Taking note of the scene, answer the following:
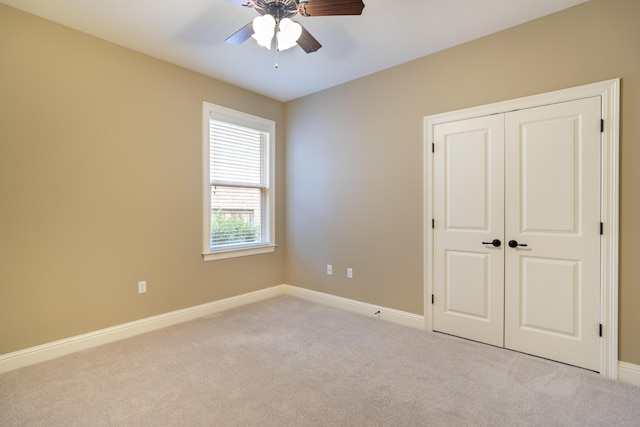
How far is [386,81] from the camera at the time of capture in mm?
3488

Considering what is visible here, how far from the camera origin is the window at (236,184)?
3.70 metres

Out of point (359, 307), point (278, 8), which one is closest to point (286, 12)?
point (278, 8)

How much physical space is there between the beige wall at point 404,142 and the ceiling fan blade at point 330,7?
1.48 m

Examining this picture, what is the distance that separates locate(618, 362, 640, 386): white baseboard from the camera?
2203 millimetres

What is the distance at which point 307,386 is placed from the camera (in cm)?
218

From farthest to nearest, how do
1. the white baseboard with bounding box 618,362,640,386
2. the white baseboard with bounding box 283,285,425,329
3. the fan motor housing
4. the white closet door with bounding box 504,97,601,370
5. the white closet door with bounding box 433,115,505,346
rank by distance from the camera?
the white baseboard with bounding box 283,285,425,329
the white closet door with bounding box 433,115,505,346
the white closet door with bounding box 504,97,601,370
the white baseboard with bounding box 618,362,640,386
the fan motor housing

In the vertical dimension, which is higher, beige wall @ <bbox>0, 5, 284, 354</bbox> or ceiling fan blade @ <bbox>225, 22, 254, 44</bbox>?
ceiling fan blade @ <bbox>225, 22, 254, 44</bbox>

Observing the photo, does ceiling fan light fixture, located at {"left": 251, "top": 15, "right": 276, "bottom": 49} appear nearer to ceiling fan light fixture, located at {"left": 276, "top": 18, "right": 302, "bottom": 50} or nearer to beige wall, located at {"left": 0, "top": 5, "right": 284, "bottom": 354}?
ceiling fan light fixture, located at {"left": 276, "top": 18, "right": 302, "bottom": 50}

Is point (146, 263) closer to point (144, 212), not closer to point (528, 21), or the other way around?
point (144, 212)

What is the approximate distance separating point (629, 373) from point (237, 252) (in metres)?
3.73

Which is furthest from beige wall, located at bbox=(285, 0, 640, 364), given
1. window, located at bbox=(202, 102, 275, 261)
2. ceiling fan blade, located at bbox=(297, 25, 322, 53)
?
ceiling fan blade, located at bbox=(297, 25, 322, 53)

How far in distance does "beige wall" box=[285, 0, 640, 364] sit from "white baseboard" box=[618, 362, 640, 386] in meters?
0.05

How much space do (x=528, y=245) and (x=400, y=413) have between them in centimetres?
175

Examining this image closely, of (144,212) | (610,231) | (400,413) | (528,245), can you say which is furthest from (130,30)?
(610,231)
